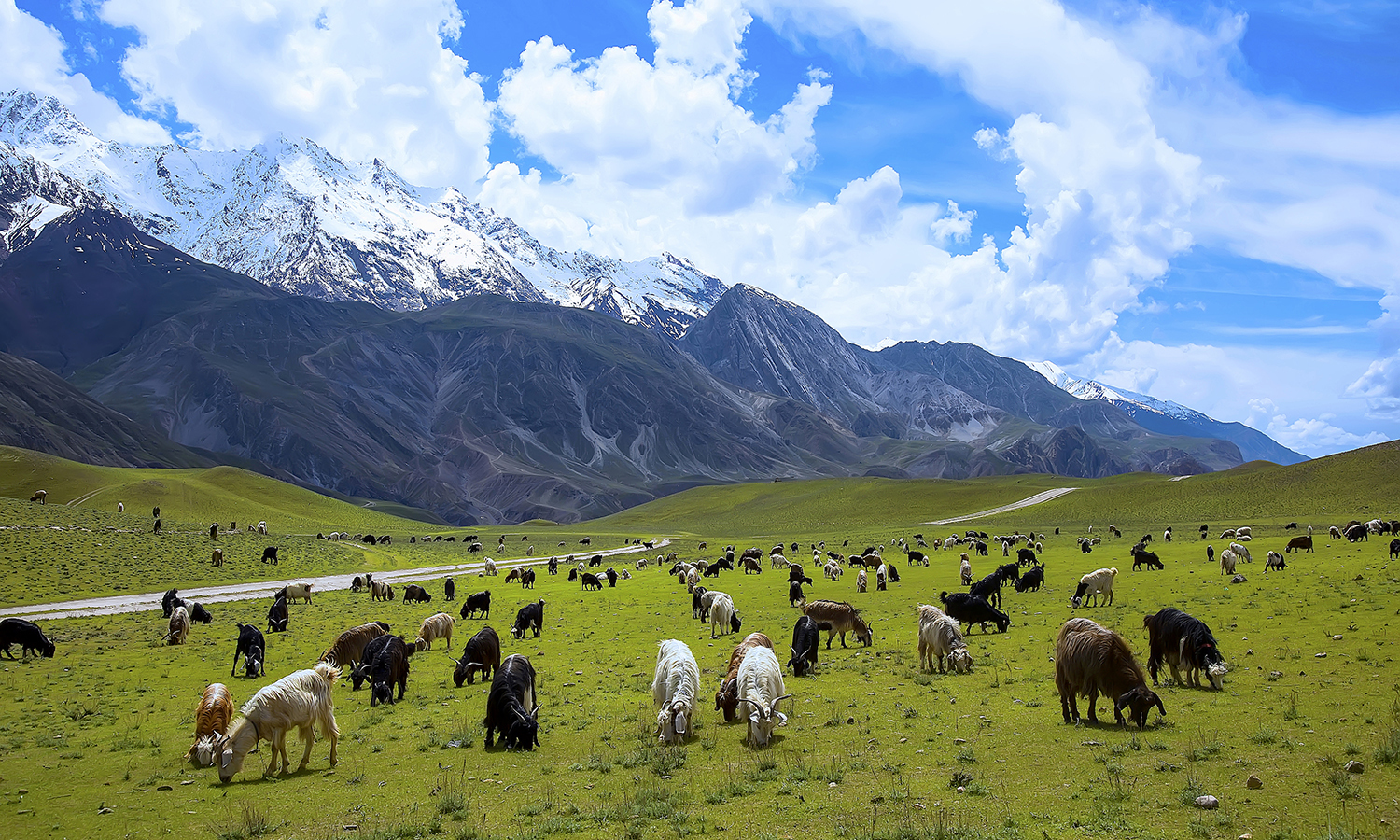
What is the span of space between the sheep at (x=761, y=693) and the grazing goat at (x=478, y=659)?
8.79 m

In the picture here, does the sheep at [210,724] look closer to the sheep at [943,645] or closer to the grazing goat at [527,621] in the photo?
the grazing goat at [527,621]

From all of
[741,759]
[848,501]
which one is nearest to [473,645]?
[741,759]

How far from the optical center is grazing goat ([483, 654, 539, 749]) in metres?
15.7

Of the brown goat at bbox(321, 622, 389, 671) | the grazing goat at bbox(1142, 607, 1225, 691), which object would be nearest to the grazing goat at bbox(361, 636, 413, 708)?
the brown goat at bbox(321, 622, 389, 671)

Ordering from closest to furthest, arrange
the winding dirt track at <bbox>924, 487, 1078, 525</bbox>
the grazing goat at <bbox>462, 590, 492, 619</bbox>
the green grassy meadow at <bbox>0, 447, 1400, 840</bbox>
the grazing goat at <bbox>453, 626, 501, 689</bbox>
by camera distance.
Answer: the green grassy meadow at <bbox>0, 447, 1400, 840</bbox>
the grazing goat at <bbox>453, 626, 501, 689</bbox>
the grazing goat at <bbox>462, 590, 492, 619</bbox>
the winding dirt track at <bbox>924, 487, 1078, 525</bbox>

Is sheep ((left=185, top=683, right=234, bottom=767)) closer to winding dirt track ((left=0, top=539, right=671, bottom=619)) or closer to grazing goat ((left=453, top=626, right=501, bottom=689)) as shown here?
grazing goat ((left=453, top=626, right=501, bottom=689))

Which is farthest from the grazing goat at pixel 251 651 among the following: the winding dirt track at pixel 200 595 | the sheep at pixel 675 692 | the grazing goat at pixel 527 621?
the winding dirt track at pixel 200 595

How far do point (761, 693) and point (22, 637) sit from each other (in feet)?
91.5

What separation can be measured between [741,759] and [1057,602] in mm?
24228

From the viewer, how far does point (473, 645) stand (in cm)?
2300

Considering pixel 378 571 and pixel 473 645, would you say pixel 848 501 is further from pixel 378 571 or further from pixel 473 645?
pixel 473 645

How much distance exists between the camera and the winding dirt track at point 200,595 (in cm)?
4050

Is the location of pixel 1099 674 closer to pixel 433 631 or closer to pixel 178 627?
pixel 433 631

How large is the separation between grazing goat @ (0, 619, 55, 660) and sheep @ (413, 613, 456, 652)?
40.8 ft
